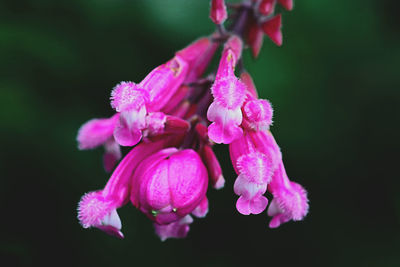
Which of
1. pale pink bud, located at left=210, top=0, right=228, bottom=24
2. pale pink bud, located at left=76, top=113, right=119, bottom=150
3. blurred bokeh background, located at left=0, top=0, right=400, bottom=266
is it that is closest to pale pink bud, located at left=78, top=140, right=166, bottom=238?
pale pink bud, located at left=76, top=113, right=119, bottom=150

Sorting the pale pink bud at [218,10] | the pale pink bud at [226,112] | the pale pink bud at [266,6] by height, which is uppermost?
the pale pink bud at [218,10]

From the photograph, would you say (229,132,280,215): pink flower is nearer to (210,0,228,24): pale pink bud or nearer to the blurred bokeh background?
(210,0,228,24): pale pink bud

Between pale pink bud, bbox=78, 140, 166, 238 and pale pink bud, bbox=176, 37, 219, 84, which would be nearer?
pale pink bud, bbox=78, 140, 166, 238

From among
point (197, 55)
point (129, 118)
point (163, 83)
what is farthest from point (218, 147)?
point (129, 118)

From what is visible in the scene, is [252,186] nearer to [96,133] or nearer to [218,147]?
[96,133]

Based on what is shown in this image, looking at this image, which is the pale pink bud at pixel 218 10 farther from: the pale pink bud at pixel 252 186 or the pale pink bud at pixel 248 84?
the pale pink bud at pixel 252 186

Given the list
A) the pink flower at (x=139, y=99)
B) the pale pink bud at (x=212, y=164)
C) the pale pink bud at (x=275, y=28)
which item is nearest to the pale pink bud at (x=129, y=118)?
the pink flower at (x=139, y=99)
